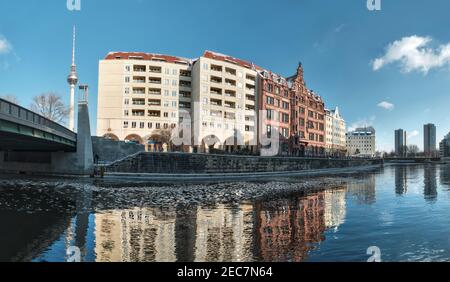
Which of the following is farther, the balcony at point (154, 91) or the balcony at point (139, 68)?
the balcony at point (154, 91)

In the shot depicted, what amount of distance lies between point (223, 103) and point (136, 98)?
82.6 feet

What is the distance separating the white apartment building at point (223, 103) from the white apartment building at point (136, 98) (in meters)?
7.94

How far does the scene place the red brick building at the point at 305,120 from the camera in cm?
10131

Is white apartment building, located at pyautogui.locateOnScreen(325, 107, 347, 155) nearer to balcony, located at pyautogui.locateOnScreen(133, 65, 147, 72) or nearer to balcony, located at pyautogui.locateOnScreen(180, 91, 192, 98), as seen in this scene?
balcony, located at pyautogui.locateOnScreen(180, 91, 192, 98)

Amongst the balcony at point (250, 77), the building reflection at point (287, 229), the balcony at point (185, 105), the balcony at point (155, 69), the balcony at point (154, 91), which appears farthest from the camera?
the balcony at point (250, 77)

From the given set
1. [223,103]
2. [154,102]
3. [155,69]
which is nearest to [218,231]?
[223,103]

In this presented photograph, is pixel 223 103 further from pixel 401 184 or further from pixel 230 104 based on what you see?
pixel 401 184

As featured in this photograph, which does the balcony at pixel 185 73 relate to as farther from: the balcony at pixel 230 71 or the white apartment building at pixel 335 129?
the white apartment building at pixel 335 129

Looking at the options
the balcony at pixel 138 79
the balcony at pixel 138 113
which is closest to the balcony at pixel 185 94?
the balcony at pixel 138 79

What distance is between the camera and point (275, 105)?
94.4 metres

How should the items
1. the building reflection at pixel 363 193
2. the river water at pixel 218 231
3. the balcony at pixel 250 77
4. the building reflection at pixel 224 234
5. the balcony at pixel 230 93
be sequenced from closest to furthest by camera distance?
1. the building reflection at pixel 224 234
2. the river water at pixel 218 231
3. the building reflection at pixel 363 193
4. the balcony at pixel 230 93
5. the balcony at pixel 250 77
